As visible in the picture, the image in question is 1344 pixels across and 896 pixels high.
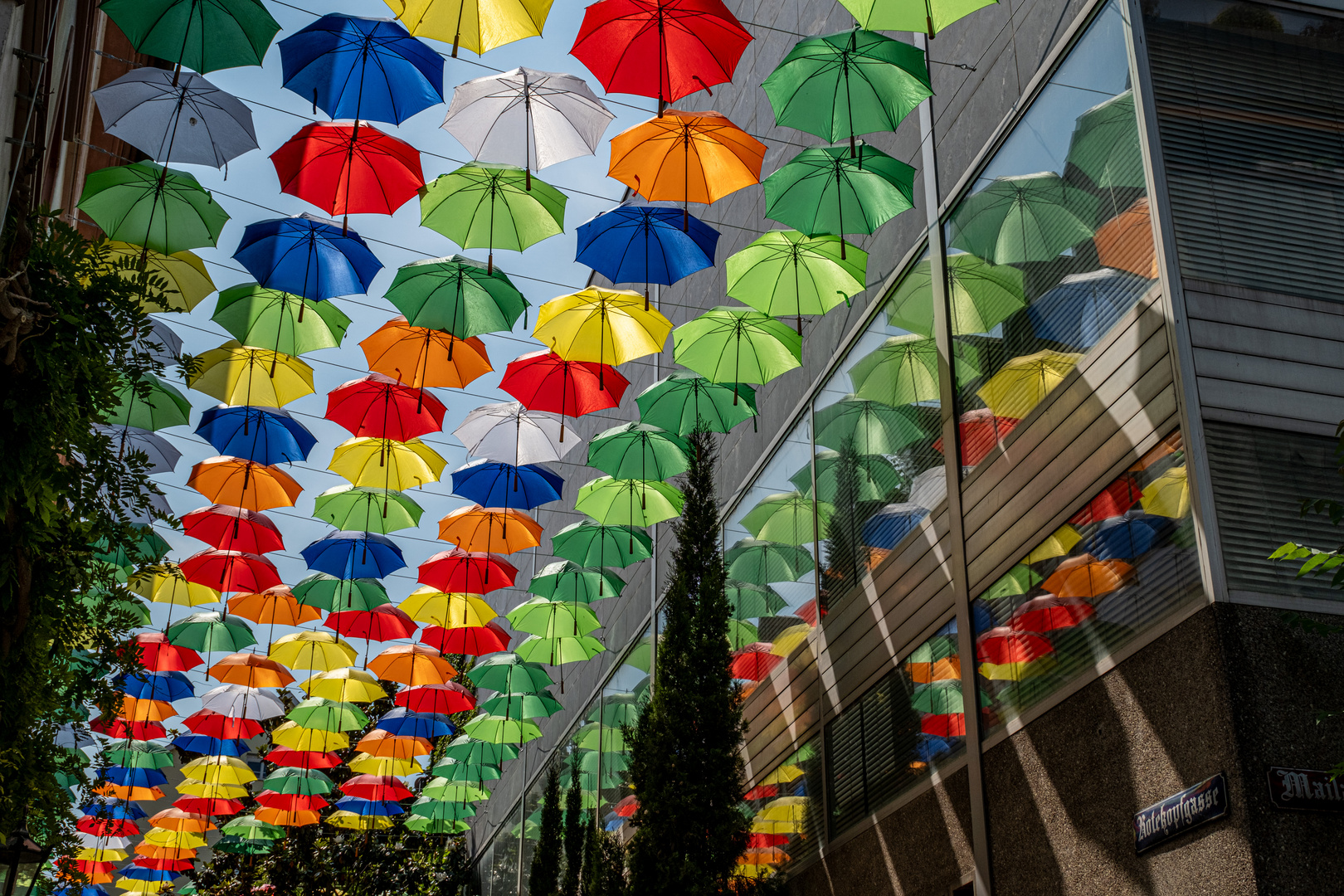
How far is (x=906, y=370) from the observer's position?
10453 mm

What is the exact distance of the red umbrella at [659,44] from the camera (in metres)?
9.10

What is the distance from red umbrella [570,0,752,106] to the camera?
910cm

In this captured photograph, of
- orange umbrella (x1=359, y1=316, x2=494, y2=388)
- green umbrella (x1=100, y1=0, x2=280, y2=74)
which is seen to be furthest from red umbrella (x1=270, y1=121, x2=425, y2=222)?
orange umbrella (x1=359, y1=316, x2=494, y2=388)

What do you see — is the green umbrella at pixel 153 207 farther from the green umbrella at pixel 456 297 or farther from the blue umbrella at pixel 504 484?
the blue umbrella at pixel 504 484

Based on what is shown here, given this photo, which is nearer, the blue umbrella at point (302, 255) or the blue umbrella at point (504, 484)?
the blue umbrella at point (302, 255)

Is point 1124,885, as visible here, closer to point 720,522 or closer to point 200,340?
point 720,522

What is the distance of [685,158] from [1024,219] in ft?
9.67

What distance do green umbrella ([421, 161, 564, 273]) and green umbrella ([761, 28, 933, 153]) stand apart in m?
2.59

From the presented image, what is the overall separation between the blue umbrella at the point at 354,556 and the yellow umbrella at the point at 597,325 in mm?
6226

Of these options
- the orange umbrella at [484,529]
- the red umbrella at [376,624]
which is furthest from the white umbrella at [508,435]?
the red umbrella at [376,624]

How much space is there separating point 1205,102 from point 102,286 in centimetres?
686

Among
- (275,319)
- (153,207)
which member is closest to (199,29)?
(153,207)

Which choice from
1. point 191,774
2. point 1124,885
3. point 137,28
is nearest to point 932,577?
point 1124,885

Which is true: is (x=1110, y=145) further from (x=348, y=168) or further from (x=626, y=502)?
(x=626, y=502)
